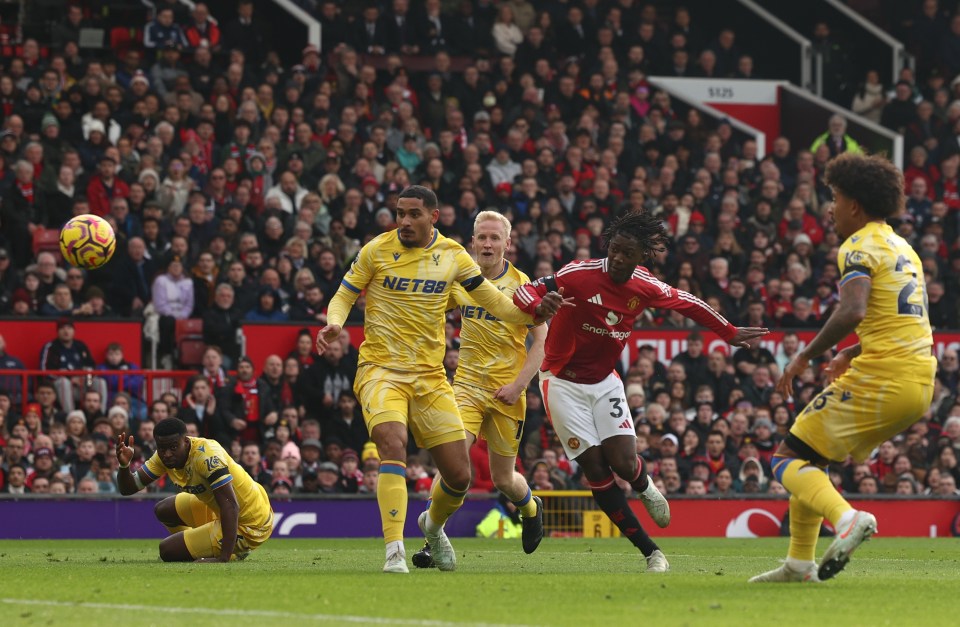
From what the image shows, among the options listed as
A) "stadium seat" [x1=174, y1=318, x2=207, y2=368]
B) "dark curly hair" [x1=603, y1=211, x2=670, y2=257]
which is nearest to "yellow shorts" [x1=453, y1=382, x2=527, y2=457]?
"dark curly hair" [x1=603, y1=211, x2=670, y2=257]

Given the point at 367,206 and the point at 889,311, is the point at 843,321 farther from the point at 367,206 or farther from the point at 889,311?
the point at 367,206

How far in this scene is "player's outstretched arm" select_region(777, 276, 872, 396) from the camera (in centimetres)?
854

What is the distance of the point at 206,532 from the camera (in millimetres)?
12406

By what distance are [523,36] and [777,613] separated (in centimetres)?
2124

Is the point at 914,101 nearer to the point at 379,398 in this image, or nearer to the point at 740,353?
the point at 740,353

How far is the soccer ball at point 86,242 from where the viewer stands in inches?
624

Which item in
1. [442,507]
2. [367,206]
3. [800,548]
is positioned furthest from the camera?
[367,206]

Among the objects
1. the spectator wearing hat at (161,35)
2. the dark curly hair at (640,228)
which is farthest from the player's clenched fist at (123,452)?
the spectator wearing hat at (161,35)

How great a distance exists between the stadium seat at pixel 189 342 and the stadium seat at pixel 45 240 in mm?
1808

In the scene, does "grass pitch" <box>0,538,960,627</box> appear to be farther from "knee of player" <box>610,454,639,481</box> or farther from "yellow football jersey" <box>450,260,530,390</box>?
"yellow football jersey" <box>450,260,530,390</box>

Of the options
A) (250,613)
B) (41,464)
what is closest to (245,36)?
(41,464)

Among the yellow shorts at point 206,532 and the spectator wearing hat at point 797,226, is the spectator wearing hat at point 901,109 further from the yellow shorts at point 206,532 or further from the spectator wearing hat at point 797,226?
the yellow shorts at point 206,532

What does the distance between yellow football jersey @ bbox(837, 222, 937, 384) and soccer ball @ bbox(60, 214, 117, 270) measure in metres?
9.15

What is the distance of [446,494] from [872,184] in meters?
3.91
